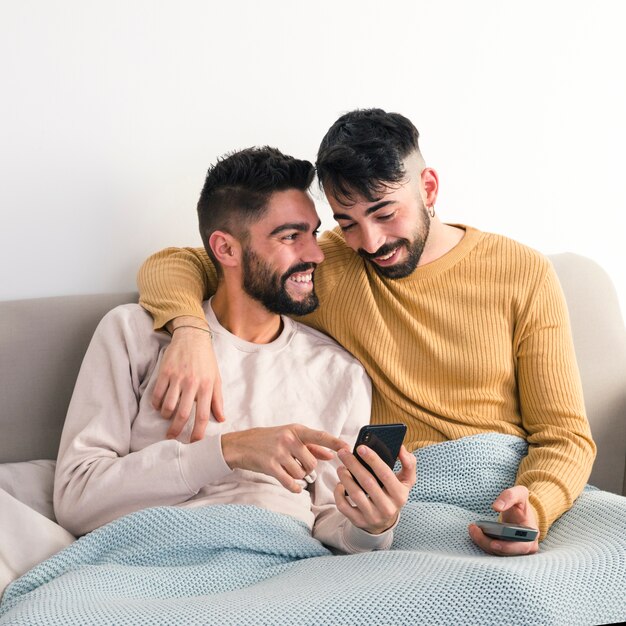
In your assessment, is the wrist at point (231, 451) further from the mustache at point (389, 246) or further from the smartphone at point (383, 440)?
the mustache at point (389, 246)

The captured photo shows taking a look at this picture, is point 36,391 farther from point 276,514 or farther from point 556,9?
point 556,9

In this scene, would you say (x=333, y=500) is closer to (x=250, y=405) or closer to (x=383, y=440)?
(x=250, y=405)

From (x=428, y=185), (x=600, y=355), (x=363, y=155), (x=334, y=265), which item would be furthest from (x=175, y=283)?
(x=600, y=355)

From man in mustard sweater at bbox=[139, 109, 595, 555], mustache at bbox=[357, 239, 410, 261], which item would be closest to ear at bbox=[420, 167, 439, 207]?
man in mustard sweater at bbox=[139, 109, 595, 555]

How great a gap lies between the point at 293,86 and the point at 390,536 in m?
1.19

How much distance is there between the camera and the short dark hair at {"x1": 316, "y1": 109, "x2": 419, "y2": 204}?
184 centimetres

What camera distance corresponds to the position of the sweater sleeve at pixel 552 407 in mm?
1746

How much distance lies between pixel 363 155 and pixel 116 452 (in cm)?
75

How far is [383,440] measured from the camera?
1.49 metres

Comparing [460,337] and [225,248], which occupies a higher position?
[225,248]

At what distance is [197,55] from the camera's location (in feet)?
7.27

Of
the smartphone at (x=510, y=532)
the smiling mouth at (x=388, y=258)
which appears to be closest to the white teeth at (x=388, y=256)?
the smiling mouth at (x=388, y=258)

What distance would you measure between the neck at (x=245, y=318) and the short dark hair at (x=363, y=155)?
284mm

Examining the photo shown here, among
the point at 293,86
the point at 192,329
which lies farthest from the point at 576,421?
the point at 293,86
